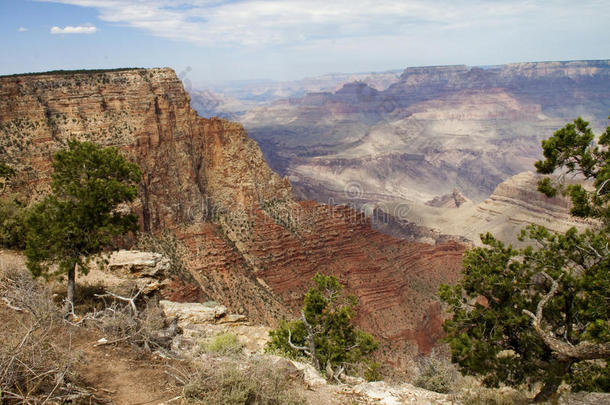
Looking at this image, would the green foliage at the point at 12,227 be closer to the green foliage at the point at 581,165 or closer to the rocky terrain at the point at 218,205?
the rocky terrain at the point at 218,205

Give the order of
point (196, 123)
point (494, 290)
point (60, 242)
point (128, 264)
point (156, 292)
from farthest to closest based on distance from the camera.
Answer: point (196, 123)
point (128, 264)
point (156, 292)
point (60, 242)
point (494, 290)

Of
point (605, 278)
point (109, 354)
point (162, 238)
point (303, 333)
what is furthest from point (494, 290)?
point (162, 238)

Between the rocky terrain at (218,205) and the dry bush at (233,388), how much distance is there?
23.0m

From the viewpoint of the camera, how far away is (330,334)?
1673 centimetres

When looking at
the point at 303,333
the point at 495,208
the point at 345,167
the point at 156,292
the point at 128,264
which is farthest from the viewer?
the point at 345,167

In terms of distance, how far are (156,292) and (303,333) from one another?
7767mm

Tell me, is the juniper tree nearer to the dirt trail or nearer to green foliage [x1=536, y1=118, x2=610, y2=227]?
the dirt trail

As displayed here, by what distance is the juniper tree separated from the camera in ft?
47.5

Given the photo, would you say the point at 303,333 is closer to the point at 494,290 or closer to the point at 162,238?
the point at 494,290

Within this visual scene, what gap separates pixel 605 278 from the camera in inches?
386

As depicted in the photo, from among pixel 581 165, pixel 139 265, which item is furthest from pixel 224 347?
pixel 139 265

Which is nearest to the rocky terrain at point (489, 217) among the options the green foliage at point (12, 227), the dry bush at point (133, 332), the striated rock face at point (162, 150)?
the striated rock face at point (162, 150)

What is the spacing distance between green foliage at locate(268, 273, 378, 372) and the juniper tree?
7.96 metres

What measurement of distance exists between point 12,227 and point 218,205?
74.3 feet
